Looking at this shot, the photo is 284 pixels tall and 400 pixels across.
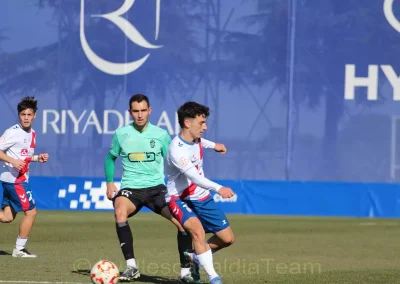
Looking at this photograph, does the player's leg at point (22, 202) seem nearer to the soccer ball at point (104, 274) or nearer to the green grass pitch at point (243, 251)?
the green grass pitch at point (243, 251)

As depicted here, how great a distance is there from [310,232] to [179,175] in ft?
32.3

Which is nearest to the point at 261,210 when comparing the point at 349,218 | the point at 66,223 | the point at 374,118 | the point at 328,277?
the point at 349,218

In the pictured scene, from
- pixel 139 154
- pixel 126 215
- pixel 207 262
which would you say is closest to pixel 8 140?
pixel 139 154

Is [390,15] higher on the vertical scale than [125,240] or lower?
higher

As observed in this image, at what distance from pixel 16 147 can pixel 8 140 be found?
153mm

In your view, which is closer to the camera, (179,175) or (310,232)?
(179,175)

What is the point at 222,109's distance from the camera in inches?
1144

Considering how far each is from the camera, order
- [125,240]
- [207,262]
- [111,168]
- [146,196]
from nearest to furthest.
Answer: [207,262] → [125,240] → [146,196] → [111,168]

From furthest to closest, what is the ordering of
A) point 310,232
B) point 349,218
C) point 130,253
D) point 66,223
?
point 349,218 → point 66,223 → point 310,232 → point 130,253

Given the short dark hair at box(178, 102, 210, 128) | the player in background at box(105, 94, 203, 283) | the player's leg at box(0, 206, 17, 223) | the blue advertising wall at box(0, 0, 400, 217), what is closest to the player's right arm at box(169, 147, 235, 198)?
the short dark hair at box(178, 102, 210, 128)

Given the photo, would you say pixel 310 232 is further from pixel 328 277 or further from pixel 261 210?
pixel 328 277

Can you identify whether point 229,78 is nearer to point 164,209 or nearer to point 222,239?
point 164,209

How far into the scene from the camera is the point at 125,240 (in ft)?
35.6

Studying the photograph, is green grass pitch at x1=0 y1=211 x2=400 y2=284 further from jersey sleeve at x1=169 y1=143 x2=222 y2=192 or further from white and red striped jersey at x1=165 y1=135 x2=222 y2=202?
jersey sleeve at x1=169 y1=143 x2=222 y2=192
